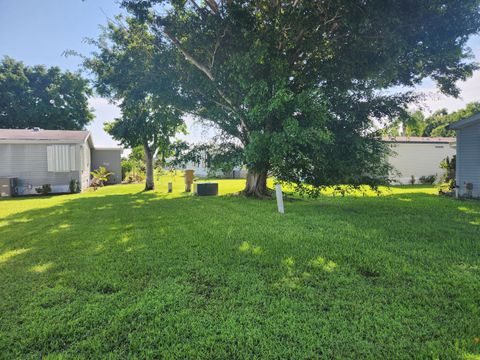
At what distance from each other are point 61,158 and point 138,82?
22.9 feet

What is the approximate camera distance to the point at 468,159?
11062 millimetres

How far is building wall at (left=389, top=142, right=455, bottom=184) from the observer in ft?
65.1

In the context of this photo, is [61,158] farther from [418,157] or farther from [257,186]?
[418,157]

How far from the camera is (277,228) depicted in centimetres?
Answer: 586

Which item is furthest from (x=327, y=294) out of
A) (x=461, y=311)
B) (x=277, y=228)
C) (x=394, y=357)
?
(x=277, y=228)

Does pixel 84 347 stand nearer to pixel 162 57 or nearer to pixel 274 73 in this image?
pixel 274 73

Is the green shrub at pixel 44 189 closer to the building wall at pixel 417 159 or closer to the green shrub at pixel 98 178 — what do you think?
the green shrub at pixel 98 178

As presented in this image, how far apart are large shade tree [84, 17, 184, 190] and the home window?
2.50 metres

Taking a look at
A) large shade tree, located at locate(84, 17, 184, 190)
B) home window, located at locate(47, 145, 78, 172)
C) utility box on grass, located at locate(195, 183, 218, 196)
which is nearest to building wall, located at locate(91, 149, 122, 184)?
large shade tree, located at locate(84, 17, 184, 190)

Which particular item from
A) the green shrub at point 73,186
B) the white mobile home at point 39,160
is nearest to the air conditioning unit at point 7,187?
the white mobile home at point 39,160

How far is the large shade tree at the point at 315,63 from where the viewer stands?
7953 mm

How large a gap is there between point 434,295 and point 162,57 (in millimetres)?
10867

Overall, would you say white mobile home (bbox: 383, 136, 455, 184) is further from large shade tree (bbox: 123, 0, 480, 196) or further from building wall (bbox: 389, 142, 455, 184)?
large shade tree (bbox: 123, 0, 480, 196)

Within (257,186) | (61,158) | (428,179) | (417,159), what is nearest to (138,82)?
(257,186)
